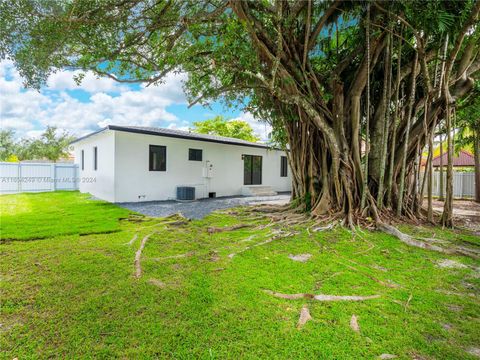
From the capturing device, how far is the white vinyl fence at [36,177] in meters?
11.9

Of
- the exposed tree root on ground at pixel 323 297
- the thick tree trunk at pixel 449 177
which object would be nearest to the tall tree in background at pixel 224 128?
the thick tree trunk at pixel 449 177

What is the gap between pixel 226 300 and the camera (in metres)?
2.49

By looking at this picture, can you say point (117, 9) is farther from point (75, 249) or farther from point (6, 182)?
point (6, 182)

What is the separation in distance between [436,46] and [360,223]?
4.12m

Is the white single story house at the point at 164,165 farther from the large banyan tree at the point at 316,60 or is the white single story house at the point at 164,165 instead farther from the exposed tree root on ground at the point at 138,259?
the exposed tree root on ground at the point at 138,259

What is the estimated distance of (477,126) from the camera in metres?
10.2

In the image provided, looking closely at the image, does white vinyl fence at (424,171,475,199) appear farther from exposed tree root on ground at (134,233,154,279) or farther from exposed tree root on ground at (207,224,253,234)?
exposed tree root on ground at (134,233,154,279)

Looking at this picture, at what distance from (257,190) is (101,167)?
686 centimetres

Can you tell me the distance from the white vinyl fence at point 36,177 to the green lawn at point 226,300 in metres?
9.80

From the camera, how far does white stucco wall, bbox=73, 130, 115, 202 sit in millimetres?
8984

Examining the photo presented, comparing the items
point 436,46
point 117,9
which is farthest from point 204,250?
point 436,46

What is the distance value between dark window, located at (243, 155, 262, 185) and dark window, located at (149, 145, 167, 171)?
4.26 meters

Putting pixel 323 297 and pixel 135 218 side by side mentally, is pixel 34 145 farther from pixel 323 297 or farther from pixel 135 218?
pixel 323 297

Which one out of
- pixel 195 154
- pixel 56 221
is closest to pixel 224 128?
pixel 195 154
